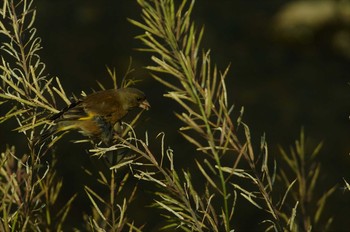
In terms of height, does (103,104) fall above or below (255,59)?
above

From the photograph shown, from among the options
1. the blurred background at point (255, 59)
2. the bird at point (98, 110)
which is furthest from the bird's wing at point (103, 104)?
the blurred background at point (255, 59)

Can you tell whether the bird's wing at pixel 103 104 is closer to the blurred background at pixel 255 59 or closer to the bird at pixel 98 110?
the bird at pixel 98 110

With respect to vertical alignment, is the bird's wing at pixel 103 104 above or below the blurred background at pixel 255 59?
above

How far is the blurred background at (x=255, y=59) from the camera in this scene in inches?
380

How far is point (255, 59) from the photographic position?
11.1 metres

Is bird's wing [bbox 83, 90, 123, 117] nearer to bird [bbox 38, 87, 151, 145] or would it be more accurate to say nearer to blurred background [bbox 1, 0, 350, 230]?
bird [bbox 38, 87, 151, 145]

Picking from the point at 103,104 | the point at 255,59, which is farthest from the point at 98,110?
the point at 255,59

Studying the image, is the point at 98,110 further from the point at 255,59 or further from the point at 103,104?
the point at 255,59

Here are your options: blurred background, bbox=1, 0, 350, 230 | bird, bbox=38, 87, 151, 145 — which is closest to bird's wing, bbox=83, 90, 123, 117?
bird, bbox=38, 87, 151, 145

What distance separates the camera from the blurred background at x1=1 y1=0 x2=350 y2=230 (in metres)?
9.65

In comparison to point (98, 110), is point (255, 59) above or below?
below

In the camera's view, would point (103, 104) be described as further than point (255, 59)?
No

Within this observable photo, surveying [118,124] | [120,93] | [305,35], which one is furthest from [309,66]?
[118,124]

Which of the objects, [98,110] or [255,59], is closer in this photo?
[98,110]
